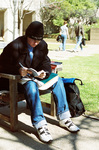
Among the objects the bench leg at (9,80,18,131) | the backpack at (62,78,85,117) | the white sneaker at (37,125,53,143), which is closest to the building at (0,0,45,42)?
the backpack at (62,78,85,117)

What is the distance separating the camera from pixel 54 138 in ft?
10.2

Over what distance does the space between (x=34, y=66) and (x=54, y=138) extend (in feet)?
3.42

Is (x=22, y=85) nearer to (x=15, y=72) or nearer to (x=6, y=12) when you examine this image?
(x=15, y=72)

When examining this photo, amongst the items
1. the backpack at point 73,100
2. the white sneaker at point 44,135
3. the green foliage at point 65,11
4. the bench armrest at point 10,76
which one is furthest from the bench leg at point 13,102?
the green foliage at point 65,11

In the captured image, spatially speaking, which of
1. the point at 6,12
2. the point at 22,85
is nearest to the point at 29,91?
the point at 22,85

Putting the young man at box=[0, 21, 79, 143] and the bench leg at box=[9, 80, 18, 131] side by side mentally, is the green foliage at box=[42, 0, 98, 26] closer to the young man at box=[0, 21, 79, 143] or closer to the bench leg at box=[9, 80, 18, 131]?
the young man at box=[0, 21, 79, 143]

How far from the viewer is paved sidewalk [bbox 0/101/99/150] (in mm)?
2875

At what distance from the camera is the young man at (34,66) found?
304 cm

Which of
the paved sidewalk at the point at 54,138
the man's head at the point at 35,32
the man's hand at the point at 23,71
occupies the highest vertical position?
the man's head at the point at 35,32

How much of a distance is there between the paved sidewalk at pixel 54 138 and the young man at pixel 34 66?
103mm

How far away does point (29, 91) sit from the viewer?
120 inches

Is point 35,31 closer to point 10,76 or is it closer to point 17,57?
point 17,57

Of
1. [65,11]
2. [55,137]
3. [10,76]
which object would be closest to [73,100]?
[55,137]

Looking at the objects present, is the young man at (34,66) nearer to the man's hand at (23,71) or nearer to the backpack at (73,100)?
the man's hand at (23,71)
